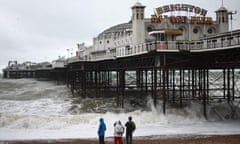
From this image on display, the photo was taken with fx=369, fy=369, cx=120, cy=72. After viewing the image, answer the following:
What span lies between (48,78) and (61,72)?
2666cm

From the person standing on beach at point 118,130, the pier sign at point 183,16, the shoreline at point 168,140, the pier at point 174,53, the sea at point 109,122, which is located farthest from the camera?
the pier sign at point 183,16

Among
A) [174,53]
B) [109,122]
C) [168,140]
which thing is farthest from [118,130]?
[174,53]

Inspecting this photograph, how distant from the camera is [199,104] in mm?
36844

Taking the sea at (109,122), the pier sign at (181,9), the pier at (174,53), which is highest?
the pier sign at (181,9)

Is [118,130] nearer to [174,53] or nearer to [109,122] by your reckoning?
A: [109,122]

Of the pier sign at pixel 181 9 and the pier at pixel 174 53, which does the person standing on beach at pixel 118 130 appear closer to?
the pier at pixel 174 53

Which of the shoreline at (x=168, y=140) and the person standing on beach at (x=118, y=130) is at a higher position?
the person standing on beach at (x=118, y=130)

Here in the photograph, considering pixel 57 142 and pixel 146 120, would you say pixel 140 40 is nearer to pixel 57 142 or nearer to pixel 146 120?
pixel 146 120

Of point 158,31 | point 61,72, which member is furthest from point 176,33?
point 61,72

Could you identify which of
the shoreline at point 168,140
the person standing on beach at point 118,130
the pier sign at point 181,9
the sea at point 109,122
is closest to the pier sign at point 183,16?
the pier sign at point 181,9

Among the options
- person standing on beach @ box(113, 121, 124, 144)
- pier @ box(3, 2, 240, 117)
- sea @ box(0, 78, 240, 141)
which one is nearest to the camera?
person standing on beach @ box(113, 121, 124, 144)

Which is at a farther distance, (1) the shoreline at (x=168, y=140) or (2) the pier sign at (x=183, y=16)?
(2) the pier sign at (x=183, y=16)

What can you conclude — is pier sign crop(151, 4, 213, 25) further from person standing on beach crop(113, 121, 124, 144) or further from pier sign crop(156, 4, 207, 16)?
person standing on beach crop(113, 121, 124, 144)

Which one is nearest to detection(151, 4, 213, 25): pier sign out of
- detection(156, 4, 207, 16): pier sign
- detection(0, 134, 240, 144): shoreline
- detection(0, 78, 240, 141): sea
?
detection(156, 4, 207, 16): pier sign
